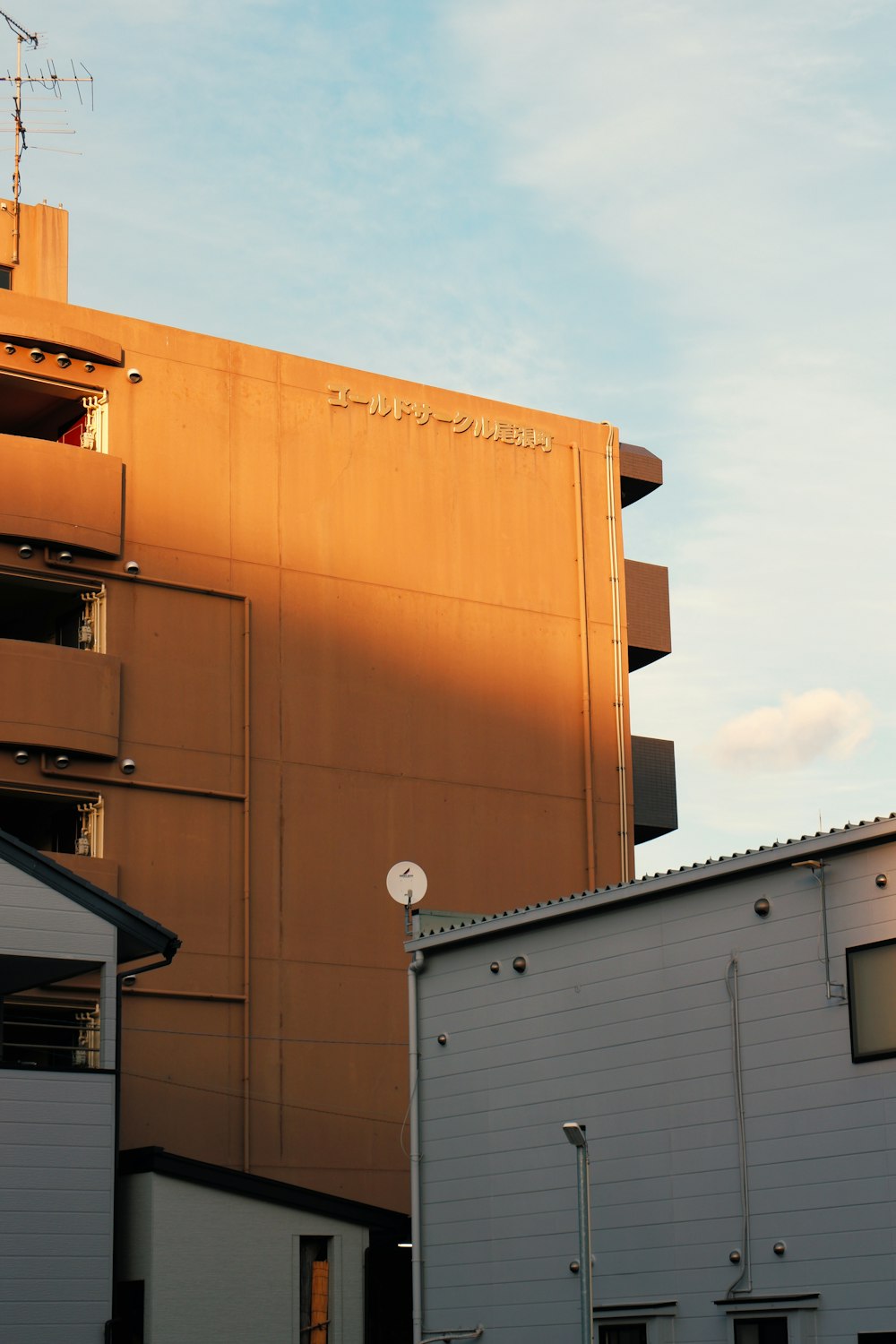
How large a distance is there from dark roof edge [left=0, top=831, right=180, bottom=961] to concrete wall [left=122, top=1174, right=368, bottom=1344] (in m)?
4.37

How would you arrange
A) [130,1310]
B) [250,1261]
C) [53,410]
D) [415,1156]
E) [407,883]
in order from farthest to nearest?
1. [53,410]
2. [250,1261]
3. [130,1310]
4. [407,883]
5. [415,1156]

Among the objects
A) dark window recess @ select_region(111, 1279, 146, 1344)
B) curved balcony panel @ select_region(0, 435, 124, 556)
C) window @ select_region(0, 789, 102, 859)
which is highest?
curved balcony panel @ select_region(0, 435, 124, 556)

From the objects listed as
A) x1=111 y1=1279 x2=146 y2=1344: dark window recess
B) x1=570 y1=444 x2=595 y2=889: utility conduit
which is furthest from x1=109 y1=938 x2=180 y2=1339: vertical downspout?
x1=570 y1=444 x2=595 y2=889: utility conduit

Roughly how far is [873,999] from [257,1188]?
1315 centimetres

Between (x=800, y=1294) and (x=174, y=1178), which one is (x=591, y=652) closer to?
(x=174, y=1178)

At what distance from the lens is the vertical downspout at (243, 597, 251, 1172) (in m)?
36.2

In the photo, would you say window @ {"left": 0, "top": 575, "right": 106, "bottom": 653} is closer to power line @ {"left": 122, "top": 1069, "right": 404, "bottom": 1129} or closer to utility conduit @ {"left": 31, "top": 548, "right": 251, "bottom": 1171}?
utility conduit @ {"left": 31, "top": 548, "right": 251, "bottom": 1171}

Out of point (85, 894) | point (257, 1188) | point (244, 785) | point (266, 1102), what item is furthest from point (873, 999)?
point (244, 785)

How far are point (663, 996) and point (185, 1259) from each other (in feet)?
33.8

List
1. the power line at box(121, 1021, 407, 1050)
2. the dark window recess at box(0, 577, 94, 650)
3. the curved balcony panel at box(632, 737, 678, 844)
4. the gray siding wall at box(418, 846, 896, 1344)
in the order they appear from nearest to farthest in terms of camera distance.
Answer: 1. the gray siding wall at box(418, 846, 896, 1344)
2. the power line at box(121, 1021, 407, 1050)
3. the dark window recess at box(0, 577, 94, 650)
4. the curved balcony panel at box(632, 737, 678, 844)

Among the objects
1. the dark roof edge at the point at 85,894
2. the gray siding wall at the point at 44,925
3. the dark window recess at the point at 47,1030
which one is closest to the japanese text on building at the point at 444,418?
the dark window recess at the point at 47,1030

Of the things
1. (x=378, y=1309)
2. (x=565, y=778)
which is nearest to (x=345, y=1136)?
(x=378, y=1309)

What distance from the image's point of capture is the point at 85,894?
26.0 meters

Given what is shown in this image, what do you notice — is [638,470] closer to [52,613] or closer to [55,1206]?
[52,613]
